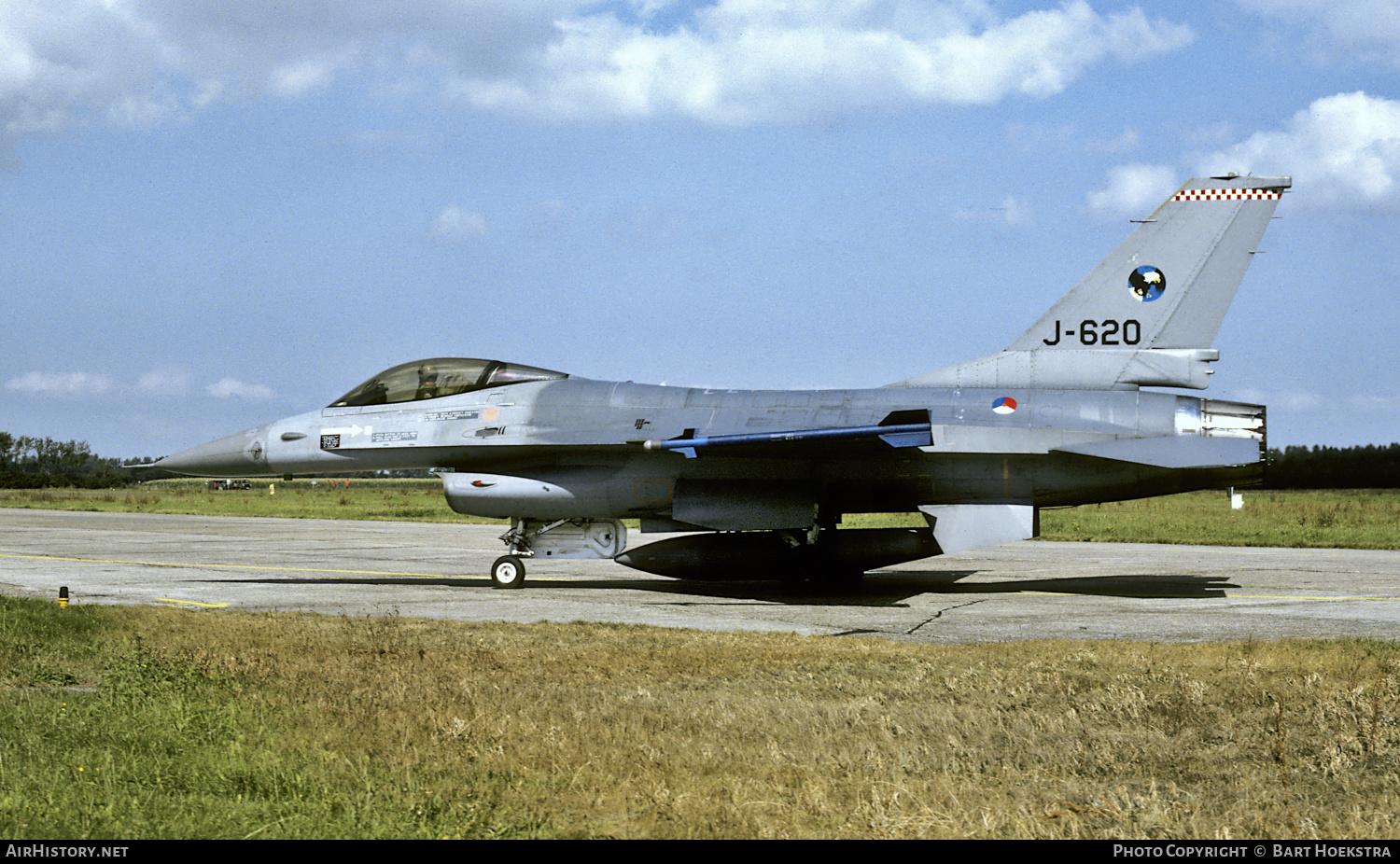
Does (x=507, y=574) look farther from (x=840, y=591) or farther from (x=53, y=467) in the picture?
(x=53, y=467)

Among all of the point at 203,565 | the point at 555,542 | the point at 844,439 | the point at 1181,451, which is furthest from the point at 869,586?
the point at 203,565

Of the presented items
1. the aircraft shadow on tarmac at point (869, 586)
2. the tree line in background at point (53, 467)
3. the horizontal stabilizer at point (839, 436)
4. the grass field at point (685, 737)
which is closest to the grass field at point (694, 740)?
the grass field at point (685, 737)

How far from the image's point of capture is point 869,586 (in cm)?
1719

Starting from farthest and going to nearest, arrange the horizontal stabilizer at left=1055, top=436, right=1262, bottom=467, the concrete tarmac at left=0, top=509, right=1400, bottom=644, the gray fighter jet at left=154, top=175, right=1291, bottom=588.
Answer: the gray fighter jet at left=154, top=175, right=1291, bottom=588, the horizontal stabilizer at left=1055, top=436, right=1262, bottom=467, the concrete tarmac at left=0, top=509, right=1400, bottom=644

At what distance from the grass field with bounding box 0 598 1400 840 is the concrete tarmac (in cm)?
→ 232

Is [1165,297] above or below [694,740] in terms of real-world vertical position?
above

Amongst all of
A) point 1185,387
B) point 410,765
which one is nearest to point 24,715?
point 410,765

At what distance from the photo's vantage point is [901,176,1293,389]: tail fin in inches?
580

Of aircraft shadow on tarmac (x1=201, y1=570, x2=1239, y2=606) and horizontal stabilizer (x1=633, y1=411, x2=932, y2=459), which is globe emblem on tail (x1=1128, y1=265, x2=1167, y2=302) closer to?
horizontal stabilizer (x1=633, y1=411, x2=932, y2=459)

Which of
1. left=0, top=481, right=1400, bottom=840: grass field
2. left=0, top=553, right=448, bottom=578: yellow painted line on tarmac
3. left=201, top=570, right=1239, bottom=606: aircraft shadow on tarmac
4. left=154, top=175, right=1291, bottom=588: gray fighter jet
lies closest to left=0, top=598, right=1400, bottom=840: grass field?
left=0, top=481, right=1400, bottom=840: grass field

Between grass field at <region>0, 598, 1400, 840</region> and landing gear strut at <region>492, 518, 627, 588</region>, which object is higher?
landing gear strut at <region>492, 518, 627, 588</region>

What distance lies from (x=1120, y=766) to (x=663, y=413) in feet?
34.0

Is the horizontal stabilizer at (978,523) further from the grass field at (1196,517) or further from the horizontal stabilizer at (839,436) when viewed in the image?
the grass field at (1196,517)

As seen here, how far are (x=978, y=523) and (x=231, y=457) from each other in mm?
10962
